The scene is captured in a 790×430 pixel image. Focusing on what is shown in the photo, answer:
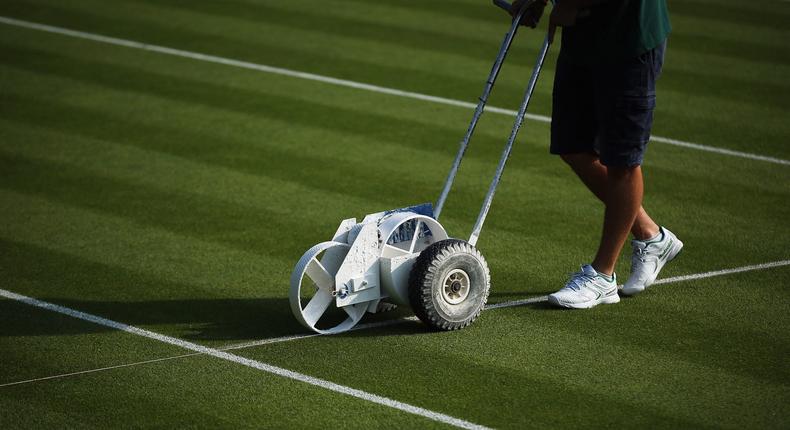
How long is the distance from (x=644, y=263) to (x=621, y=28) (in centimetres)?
129

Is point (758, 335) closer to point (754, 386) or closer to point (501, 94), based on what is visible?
point (754, 386)

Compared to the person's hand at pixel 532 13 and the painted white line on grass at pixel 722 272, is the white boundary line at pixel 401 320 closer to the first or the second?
the painted white line on grass at pixel 722 272

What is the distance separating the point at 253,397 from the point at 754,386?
2.16 meters

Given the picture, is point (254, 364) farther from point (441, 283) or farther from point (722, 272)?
point (722, 272)

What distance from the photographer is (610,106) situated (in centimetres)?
540

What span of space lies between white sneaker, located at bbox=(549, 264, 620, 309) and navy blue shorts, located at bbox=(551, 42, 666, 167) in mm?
597

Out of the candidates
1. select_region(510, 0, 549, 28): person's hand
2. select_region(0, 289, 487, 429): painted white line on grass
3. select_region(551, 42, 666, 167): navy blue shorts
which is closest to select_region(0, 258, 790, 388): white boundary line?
select_region(0, 289, 487, 429): painted white line on grass

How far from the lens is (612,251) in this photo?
5617mm

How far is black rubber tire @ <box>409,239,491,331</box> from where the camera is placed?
5.13m

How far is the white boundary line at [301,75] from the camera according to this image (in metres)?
8.45

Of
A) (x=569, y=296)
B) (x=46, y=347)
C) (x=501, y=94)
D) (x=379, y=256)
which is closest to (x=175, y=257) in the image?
(x=46, y=347)

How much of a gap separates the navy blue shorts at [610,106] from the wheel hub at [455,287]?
0.93m

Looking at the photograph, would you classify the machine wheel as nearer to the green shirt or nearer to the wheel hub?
the wheel hub

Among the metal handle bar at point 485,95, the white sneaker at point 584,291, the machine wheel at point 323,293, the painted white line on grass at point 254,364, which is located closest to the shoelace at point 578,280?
the white sneaker at point 584,291
